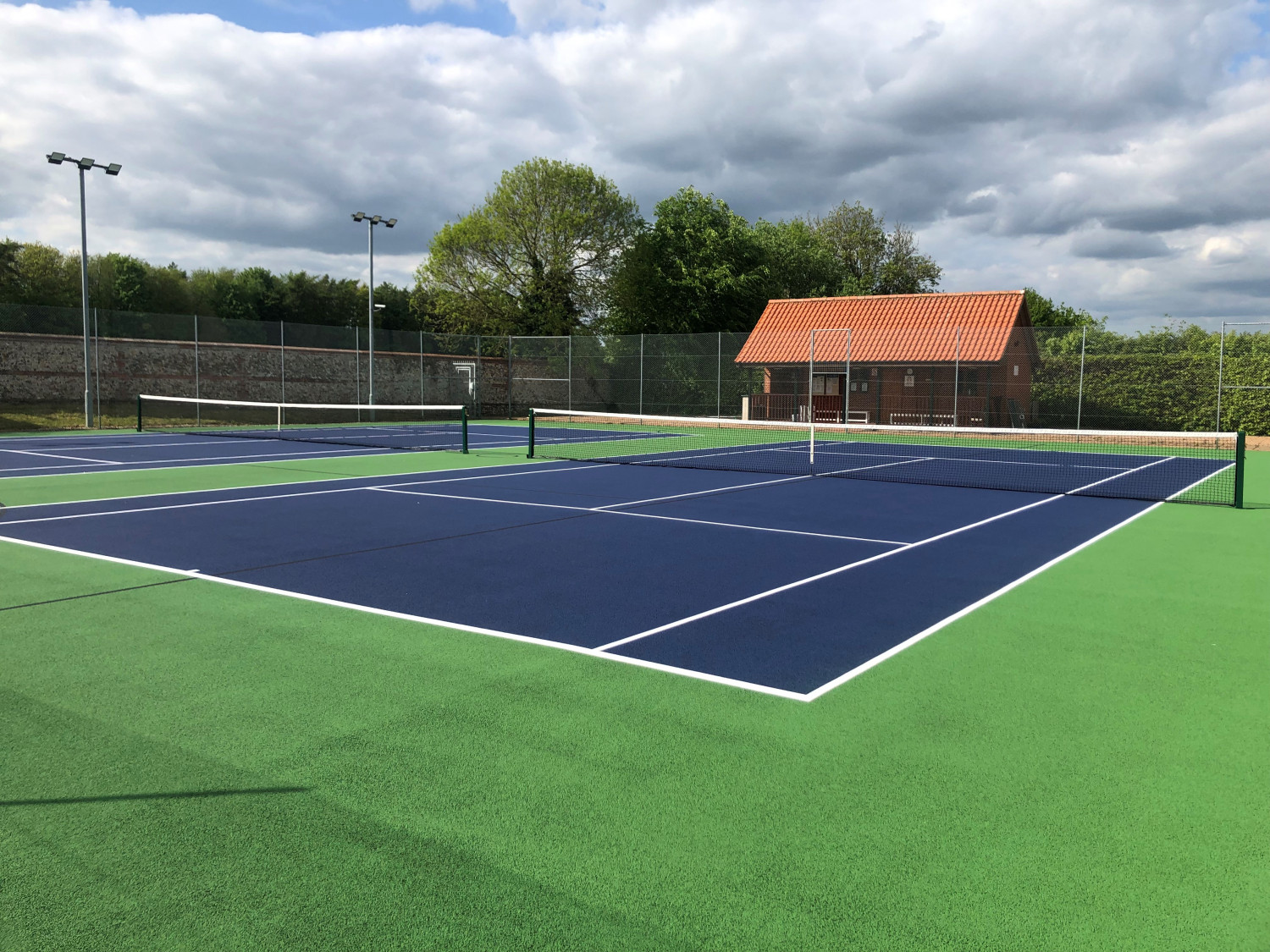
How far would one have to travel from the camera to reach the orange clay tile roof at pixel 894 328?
32.7 m

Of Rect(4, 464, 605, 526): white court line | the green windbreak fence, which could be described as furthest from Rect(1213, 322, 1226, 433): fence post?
Rect(4, 464, 605, 526): white court line

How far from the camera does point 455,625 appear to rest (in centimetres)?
581

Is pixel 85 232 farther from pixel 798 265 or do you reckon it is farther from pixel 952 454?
pixel 798 265

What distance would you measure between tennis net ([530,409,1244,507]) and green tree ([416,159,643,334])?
16.8 m

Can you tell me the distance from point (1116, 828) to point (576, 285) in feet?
153

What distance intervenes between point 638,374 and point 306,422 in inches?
507

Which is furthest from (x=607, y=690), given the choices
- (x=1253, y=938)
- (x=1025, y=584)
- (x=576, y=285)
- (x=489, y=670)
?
(x=576, y=285)

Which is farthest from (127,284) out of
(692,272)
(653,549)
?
(653,549)

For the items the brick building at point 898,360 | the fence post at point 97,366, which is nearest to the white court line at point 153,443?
the fence post at point 97,366

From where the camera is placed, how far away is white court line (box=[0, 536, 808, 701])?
474 cm

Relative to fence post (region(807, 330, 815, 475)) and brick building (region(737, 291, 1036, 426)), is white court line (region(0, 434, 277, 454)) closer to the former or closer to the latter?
fence post (region(807, 330, 815, 475))

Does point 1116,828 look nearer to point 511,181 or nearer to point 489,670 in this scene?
point 489,670

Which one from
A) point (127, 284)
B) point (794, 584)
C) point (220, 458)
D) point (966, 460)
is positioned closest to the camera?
point (794, 584)

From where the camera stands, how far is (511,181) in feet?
153
